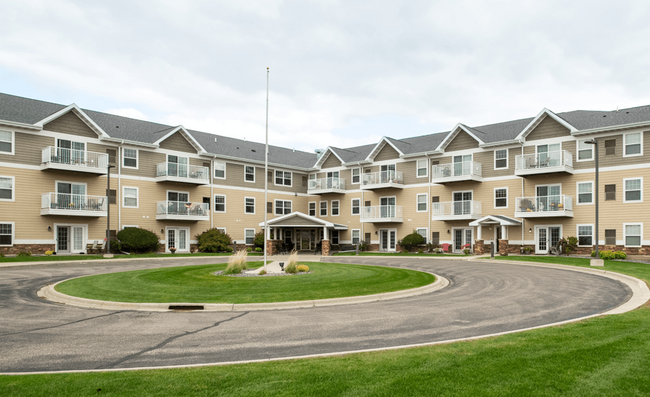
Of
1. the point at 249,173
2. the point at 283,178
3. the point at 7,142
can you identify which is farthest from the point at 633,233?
the point at 7,142

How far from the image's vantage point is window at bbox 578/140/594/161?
106 feet

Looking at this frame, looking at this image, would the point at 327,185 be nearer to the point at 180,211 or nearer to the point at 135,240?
the point at 180,211

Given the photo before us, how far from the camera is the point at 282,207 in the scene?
158ft

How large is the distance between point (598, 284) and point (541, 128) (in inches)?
814

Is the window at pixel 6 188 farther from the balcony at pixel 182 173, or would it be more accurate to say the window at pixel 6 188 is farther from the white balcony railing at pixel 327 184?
the white balcony railing at pixel 327 184

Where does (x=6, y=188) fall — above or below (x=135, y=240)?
above

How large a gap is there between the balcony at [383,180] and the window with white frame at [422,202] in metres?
2.01

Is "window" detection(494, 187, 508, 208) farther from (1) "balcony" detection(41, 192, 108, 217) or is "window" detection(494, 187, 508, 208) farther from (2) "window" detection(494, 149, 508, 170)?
(1) "balcony" detection(41, 192, 108, 217)

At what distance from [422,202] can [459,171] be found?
4.87 m

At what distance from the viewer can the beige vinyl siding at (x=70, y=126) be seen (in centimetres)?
3322

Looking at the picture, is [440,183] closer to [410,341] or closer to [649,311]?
[649,311]

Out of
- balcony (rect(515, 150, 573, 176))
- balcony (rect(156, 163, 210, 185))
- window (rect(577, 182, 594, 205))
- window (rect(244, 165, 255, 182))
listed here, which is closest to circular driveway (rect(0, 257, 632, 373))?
balcony (rect(515, 150, 573, 176))

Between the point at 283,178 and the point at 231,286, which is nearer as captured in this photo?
the point at 231,286

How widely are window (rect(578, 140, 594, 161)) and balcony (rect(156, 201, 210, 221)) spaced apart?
29787mm
